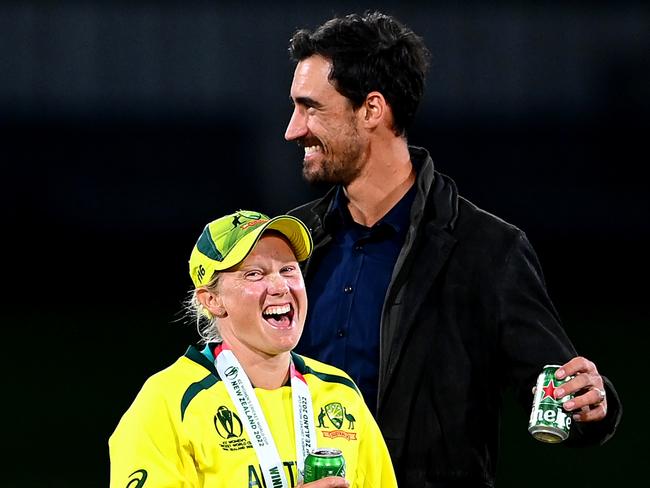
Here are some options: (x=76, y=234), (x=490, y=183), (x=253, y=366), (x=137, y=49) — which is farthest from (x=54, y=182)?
(x=253, y=366)

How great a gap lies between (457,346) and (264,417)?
73cm

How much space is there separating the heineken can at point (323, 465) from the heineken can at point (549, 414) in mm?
505

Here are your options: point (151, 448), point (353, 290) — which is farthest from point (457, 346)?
point (151, 448)

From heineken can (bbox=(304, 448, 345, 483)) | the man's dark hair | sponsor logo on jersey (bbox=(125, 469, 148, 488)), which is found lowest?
sponsor logo on jersey (bbox=(125, 469, 148, 488))

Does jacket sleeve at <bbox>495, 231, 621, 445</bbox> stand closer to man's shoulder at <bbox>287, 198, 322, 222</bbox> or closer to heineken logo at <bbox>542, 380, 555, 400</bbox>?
heineken logo at <bbox>542, 380, 555, 400</bbox>

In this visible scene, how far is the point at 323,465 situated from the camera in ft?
8.07

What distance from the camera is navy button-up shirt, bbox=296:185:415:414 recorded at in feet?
10.6

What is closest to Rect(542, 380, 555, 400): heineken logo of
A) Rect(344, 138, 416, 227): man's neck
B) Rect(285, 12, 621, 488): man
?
Rect(285, 12, 621, 488): man

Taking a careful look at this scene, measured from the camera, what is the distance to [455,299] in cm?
323

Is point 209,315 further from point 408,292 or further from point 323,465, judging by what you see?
point 408,292

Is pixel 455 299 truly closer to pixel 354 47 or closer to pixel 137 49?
pixel 354 47

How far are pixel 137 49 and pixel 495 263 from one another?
6.74 m

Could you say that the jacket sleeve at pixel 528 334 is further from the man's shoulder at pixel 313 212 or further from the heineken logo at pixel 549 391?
the man's shoulder at pixel 313 212

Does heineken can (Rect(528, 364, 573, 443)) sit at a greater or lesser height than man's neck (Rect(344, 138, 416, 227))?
lesser
